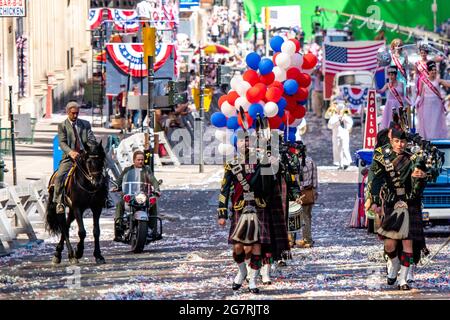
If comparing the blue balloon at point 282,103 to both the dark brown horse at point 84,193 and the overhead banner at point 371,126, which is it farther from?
the overhead banner at point 371,126

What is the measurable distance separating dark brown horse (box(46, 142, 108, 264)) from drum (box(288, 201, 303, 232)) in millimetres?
2411

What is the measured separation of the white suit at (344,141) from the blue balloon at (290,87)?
15.7 m

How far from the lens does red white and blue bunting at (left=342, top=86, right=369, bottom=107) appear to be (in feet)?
167

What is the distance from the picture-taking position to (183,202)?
30906 mm

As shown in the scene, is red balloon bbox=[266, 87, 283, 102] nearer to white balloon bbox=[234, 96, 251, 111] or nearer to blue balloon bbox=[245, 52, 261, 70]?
white balloon bbox=[234, 96, 251, 111]

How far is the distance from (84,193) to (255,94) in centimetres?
253

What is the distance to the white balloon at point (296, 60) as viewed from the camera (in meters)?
22.5

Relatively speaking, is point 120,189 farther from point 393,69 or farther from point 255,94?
point 393,69

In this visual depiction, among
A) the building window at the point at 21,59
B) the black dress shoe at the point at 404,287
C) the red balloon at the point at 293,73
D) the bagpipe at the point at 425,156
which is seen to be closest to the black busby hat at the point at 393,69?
the red balloon at the point at 293,73

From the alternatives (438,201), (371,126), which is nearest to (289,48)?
(438,201)

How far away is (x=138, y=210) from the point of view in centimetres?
2280

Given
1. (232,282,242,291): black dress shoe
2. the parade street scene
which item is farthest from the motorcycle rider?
(232,282,242,291): black dress shoe

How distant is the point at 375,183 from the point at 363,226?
275 inches
